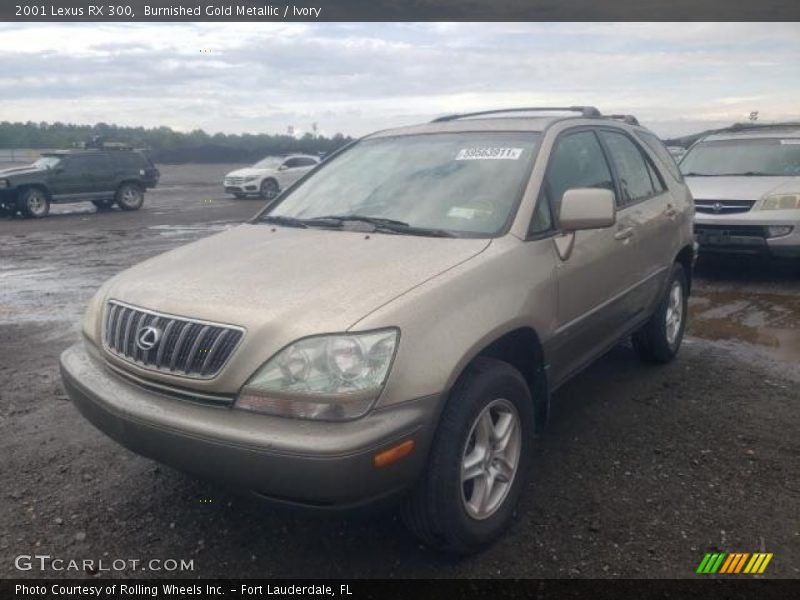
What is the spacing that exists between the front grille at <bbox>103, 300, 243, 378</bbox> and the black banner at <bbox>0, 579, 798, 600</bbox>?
2.84 ft

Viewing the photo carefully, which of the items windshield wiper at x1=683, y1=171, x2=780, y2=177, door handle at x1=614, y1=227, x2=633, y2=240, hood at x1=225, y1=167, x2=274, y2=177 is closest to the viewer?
door handle at x1=614, y1=227, x2=633, y2=240

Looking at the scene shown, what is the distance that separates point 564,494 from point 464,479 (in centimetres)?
79

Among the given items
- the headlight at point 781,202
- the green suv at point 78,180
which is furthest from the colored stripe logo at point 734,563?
the green suv at point 78,180

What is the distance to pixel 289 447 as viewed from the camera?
2.29 meters

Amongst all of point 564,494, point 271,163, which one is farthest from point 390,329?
point 271,163

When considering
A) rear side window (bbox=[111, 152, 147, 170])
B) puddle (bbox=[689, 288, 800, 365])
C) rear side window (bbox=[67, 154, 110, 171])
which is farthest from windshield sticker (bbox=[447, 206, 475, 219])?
rear side window (bbox=[111, 152, 147, 170])

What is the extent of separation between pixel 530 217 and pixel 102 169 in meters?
18.6

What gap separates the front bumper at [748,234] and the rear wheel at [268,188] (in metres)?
18.2

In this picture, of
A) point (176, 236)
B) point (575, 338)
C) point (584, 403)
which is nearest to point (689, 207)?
point (584, 403)

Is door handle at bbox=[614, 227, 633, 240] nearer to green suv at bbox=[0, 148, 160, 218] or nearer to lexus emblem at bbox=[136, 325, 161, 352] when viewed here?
lexus emblem at bbox=[136, 325, 161, 352]

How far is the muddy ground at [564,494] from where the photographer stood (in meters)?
2.79

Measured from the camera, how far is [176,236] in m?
13.4

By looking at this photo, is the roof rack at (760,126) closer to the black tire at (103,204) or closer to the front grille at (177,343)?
the front grille at (177,343)

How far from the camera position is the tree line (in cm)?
4625
